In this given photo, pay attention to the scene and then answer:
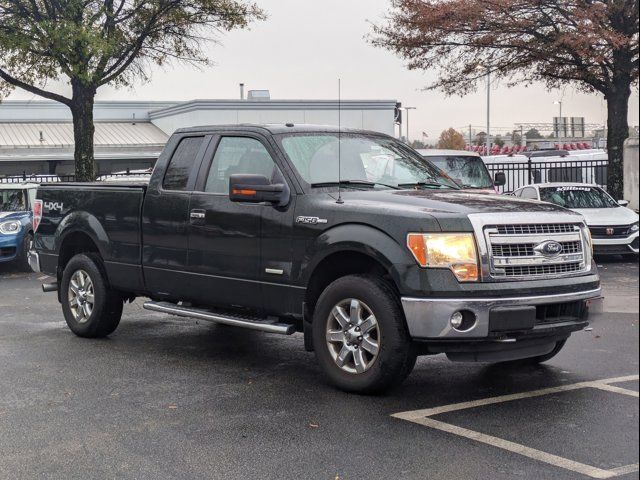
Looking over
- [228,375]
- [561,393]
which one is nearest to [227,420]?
[228,375]

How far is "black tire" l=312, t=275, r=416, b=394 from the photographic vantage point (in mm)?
5773

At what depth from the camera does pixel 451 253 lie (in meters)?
5.63

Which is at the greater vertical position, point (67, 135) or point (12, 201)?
point (67, 135)

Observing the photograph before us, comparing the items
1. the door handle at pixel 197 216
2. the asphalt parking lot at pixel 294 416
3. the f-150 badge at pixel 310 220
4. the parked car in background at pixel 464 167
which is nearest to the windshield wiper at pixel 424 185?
the f-150 badge at pixel 310 220

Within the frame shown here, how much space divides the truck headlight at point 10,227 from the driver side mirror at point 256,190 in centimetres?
1009

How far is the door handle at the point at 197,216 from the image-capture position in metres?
7.30

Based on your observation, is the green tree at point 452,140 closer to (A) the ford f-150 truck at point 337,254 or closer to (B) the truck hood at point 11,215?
(B) the truck hood at point 11,215

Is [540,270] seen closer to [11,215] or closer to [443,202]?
[443,202]

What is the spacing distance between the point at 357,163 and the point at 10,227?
1042cm

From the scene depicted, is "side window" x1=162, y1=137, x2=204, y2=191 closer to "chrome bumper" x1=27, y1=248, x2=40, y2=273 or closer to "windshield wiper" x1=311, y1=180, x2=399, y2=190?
"windshield wiper" x1=311, y1=180, x2=399, y2=190

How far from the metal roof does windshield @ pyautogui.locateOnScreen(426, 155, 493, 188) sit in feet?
69.2

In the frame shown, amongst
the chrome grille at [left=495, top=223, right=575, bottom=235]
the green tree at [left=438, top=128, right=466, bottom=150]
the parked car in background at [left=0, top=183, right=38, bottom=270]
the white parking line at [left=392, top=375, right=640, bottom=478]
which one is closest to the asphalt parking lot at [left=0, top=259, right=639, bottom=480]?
the white parking line at [left=392, top=375, right=640, bottom=478]

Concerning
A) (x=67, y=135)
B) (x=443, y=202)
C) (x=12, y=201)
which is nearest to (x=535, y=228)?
(x=443, y=202)

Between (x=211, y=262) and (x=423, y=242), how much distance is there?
2.26m
